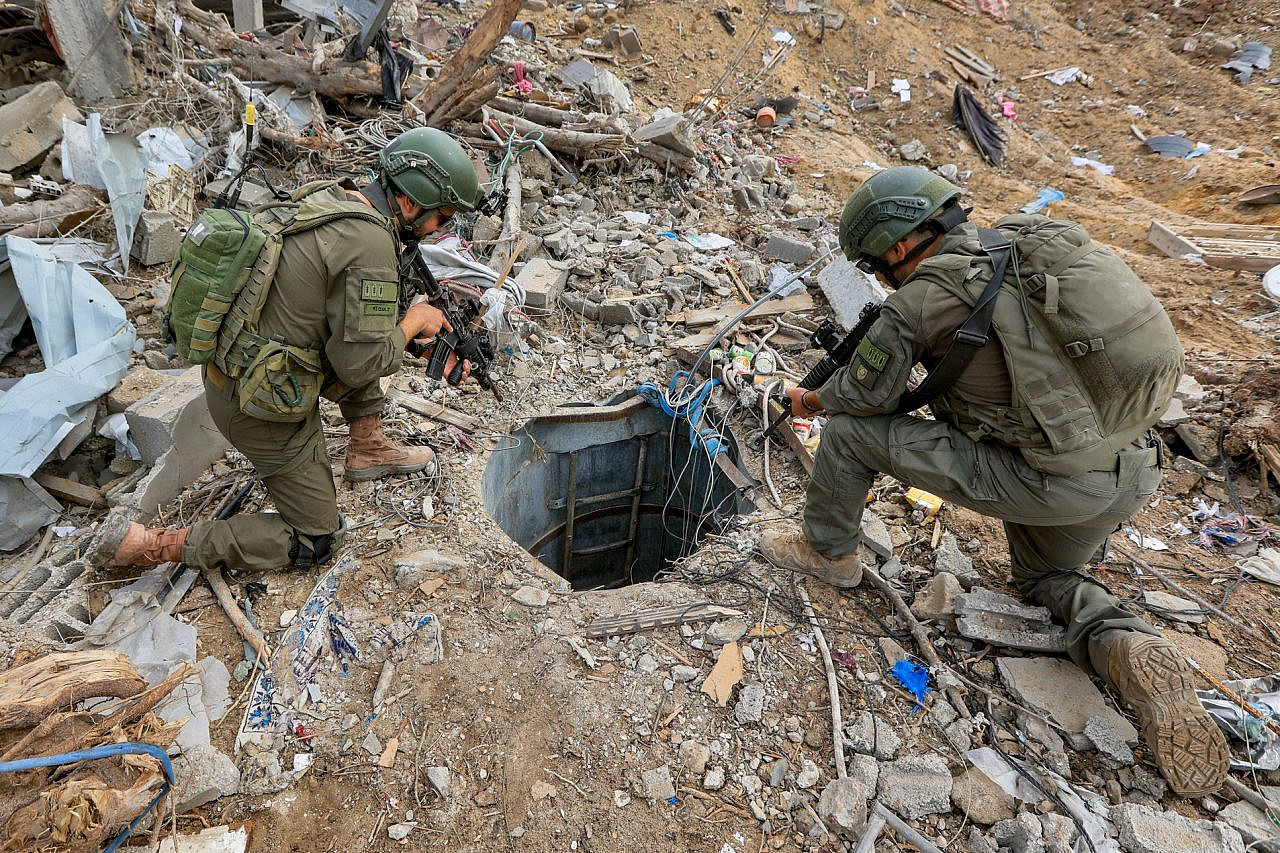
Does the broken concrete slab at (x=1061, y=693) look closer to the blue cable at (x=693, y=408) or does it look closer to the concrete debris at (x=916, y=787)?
the concrete debris at (x=916, y=787)

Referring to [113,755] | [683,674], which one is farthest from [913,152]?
[113,755]

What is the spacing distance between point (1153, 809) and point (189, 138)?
301 inches

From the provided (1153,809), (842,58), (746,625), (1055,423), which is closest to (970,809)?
(1153,809)

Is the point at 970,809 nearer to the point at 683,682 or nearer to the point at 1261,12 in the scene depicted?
the point at 683,682

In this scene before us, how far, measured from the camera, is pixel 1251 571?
3303mm

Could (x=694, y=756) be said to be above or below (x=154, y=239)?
below

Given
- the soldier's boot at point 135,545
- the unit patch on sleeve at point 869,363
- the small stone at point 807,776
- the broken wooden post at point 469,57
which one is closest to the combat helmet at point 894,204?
the unit patch on sleeve at point 869,363

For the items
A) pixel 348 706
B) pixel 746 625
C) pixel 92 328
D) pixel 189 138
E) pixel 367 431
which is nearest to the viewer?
pixel 348 706

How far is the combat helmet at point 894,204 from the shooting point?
2648mm

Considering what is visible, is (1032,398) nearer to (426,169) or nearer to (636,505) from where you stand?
(426,169)

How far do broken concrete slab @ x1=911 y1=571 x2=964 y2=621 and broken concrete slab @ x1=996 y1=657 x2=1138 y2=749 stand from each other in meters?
0.28

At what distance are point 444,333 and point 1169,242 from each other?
760cm

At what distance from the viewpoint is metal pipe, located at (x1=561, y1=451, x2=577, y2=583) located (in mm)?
5059

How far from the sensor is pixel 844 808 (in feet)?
7.89
